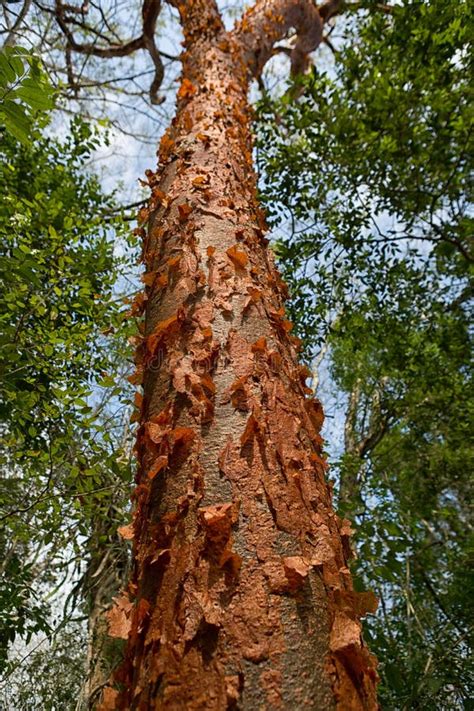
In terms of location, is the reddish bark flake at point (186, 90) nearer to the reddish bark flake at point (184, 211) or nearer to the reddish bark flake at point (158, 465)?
the reddish bark flake at point (184, 211)

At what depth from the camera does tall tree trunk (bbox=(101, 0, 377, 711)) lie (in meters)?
0.61

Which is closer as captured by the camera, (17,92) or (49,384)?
(17,92)

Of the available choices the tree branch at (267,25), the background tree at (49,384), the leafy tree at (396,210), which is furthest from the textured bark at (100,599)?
the tree branch at (267,25)

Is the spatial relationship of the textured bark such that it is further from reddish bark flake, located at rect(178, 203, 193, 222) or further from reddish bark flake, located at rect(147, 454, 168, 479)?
reddish bark flake, located at rect(147, 454, 168, 479)

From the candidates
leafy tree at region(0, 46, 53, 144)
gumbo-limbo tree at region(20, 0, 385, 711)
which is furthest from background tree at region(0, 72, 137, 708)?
gumbo-limbo tree at region(20, 0, 385, 711)

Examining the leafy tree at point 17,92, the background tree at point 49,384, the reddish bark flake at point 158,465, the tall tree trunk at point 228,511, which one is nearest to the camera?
the tall tree trunk at point 228,511

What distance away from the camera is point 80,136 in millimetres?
4648

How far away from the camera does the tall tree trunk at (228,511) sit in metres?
0.61

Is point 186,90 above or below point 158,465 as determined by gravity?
above

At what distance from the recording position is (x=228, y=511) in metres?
0.74

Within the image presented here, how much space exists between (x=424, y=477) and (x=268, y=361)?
666cm

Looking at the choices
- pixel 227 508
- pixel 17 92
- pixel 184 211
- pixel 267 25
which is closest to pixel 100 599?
pixel 184 211

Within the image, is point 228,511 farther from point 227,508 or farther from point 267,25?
point 267,25

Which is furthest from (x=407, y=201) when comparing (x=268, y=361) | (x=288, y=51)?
(x=268, y=361)
